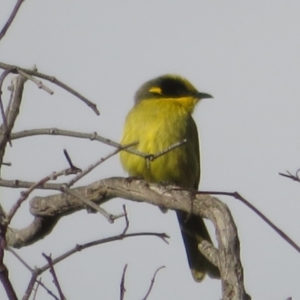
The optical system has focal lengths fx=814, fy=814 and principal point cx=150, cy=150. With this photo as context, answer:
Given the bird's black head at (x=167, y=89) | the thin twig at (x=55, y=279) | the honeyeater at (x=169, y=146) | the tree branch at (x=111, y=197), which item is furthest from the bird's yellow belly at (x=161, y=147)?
the thin twig at (x=55, y=279)

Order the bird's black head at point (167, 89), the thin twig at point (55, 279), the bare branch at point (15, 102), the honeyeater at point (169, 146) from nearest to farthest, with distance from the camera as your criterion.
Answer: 1. the thin twig at point (55, 279)
2. the bare branch at point (15, 102)
3. the honeyeater at point (169, 146)
4. the bird's black head at point (167, 89)

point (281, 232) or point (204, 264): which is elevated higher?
point (281, 232)

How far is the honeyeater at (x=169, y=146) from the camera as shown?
22.0 feet

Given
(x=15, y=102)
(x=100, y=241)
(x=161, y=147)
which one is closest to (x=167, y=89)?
(x=161, y=147)

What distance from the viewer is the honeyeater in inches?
264

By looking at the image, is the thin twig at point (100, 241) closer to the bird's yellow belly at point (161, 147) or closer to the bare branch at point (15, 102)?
the bare branch at point (15, 102)

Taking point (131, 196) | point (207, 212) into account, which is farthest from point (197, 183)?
point (207, 212)

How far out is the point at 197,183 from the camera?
7336 mm

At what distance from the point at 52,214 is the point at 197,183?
227 cm

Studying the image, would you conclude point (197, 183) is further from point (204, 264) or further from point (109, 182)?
point (109, 182)

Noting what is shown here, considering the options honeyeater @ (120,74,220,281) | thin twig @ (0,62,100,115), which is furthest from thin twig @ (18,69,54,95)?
honeyeater @ (120,74,220,281)

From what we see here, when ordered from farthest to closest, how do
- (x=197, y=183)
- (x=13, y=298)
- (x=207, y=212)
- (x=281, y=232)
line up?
(x=197, y=183), (x=207, y=212), (x=13, y=298), (x=281, y=232)

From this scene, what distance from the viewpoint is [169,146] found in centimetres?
670

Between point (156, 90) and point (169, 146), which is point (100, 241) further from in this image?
point (156, 90)
